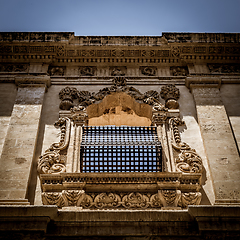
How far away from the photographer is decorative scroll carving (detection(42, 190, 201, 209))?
9.32 meters

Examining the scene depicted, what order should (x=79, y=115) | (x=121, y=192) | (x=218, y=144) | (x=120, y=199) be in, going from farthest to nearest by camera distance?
1. (x=79, y=115)
2. (x=218, y=144)
3. (x=121, y=192)
4. (x=120, y=199)

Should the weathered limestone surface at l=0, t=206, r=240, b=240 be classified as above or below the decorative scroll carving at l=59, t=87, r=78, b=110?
below

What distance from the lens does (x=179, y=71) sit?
44.0 feet

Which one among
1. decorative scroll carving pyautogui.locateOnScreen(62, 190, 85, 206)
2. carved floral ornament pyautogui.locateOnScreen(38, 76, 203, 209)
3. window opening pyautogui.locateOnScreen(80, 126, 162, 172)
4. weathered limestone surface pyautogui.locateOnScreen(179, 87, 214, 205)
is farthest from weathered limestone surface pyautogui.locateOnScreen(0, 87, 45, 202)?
weathered limestone surface pyautogui.locateOnScreen(179, 87, 214, 205)

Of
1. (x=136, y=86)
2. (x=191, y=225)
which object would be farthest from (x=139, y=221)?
(x=136, y=86)

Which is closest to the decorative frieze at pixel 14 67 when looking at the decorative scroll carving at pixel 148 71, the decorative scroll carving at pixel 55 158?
the decorative scroll carving at pixel 55 158

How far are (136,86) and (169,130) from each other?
223 centimetres

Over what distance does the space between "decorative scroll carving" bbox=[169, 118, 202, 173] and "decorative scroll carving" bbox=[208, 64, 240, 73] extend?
334cm

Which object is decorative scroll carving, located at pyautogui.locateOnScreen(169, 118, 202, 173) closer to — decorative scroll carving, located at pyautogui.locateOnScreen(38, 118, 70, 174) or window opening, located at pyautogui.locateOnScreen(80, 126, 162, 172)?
window opening, located at pyautogui.locateOnScreen(80, 126, 162, 172)

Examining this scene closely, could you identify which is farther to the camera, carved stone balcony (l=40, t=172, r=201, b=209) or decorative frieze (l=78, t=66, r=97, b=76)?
decorative frieze (l=78, t=66, r=97, b=76)

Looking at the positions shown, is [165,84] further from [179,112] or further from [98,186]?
[98,186]

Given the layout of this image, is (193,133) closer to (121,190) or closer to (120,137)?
(120,137)

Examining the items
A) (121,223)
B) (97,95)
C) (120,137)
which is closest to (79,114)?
(97,95)

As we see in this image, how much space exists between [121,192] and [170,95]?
3.85 metres
